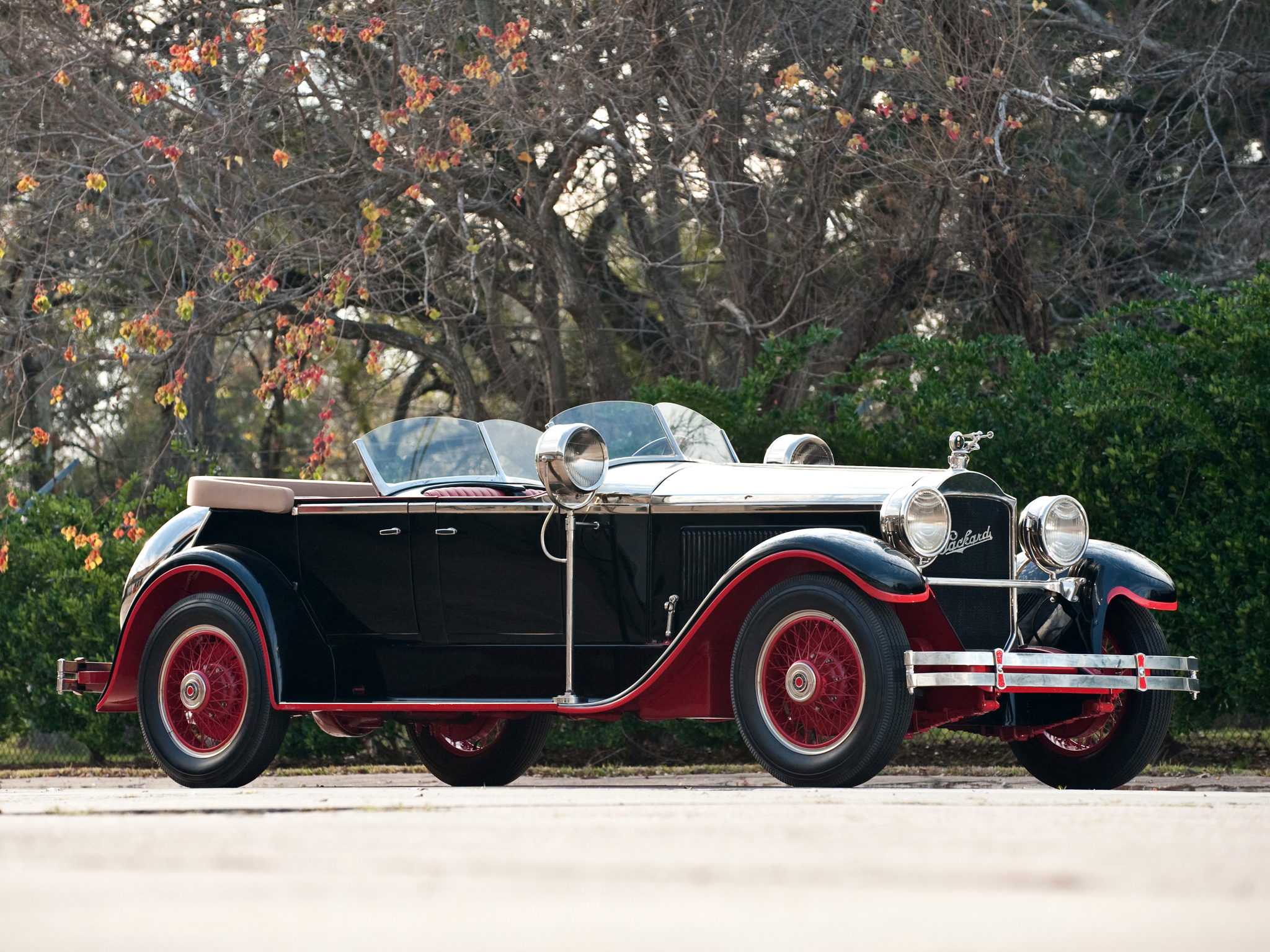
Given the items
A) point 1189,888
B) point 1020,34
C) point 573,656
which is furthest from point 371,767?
point 1189,888

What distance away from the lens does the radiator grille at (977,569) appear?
6.50 meters

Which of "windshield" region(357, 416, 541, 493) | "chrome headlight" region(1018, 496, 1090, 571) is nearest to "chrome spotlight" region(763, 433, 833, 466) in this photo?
"windshield" region(357, 416, 541, 493)

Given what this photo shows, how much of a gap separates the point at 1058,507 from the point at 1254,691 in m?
2.58

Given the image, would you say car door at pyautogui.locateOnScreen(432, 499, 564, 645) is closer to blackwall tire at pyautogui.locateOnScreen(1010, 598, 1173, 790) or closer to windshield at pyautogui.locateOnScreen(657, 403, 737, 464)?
windshield at pyautogui.locateOnScreen(657, 403, 737, 464)

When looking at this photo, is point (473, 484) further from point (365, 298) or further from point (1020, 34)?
point (1020, 34)

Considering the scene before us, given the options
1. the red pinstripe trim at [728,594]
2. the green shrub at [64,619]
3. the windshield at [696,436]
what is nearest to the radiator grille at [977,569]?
the red pinstripe trim at [728,594]

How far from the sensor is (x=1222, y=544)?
858 cm

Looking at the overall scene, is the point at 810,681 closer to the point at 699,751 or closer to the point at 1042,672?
the point at 1042,672

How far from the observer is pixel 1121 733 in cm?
684

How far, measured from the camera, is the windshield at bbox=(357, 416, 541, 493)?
7.36m

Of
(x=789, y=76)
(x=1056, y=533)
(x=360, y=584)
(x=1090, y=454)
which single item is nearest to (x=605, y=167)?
(x=789, y=76)

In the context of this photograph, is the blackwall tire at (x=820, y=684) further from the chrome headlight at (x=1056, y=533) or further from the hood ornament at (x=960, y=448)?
the chrome headlight at (x=1056, y=533)

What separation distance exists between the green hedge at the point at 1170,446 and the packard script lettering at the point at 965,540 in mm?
2264

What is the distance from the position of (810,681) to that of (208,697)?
2.83 metres
